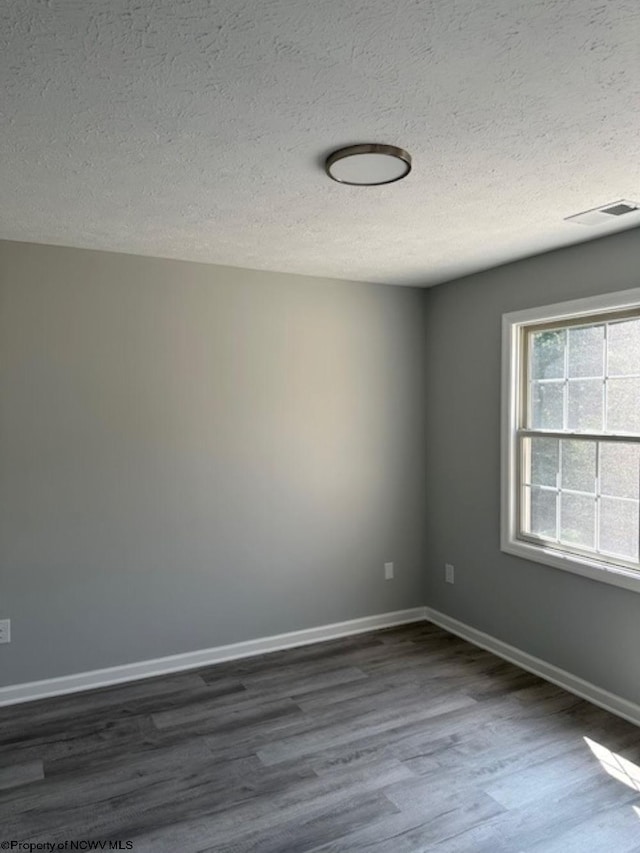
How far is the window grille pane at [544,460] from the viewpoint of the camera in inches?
130

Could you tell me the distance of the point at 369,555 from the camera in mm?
4035

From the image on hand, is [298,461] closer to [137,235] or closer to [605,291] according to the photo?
[137,235]

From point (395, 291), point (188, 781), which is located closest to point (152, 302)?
point (395, 291)

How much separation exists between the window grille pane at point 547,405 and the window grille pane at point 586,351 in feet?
0.45

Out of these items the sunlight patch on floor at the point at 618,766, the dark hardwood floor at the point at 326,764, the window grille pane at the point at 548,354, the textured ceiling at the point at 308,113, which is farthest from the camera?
the window grille pane at the point at 548,354

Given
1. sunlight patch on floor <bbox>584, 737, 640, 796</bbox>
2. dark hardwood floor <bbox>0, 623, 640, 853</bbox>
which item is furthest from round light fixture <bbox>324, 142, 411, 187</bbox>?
sunlight patch on floor <bbox>584, 737, 640, 796</bbox>

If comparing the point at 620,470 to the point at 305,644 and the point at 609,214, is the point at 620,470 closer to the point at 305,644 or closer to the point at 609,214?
the point at 609,214

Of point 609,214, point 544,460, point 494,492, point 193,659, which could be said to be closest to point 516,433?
point 544,460

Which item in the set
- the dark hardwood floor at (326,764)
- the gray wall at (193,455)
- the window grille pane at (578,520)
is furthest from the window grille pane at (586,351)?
the dark hardwood floor at (326,764)

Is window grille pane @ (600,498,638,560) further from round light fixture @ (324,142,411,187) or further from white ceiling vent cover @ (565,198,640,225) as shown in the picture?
round light fixture @ (324,142,411,187)

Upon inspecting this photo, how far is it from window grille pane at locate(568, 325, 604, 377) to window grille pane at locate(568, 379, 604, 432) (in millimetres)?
54

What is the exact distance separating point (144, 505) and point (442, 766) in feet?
6.62

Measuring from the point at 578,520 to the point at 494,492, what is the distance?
1.94 ft

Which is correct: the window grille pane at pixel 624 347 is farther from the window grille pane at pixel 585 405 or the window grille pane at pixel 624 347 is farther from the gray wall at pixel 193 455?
the gray wall at pixel 193 455
